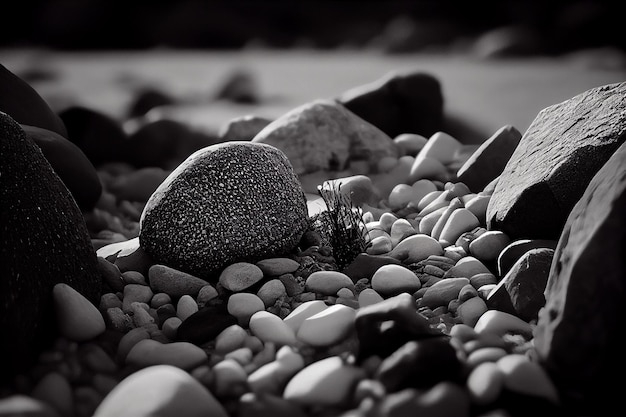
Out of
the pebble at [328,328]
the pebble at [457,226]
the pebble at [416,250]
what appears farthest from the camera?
the pebble at [457,226]

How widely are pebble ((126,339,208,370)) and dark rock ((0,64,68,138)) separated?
2.61 m

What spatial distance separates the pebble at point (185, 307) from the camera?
2.66 m

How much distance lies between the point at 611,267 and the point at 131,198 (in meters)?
3.92

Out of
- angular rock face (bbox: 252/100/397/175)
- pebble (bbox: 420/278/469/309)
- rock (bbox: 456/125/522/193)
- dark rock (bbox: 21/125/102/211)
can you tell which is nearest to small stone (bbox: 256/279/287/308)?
pebble (bbox: 420/278/469/309)

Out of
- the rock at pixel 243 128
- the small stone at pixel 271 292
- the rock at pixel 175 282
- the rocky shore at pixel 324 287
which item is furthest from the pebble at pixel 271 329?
the rock at pixel 243 128

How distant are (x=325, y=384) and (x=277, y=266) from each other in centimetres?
98

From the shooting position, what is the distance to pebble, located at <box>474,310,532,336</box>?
2.34 metres

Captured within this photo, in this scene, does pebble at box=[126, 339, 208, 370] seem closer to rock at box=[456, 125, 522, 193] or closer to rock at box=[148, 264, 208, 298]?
rock at box=[148, 264, 208, 298]

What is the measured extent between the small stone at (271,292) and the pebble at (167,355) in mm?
493

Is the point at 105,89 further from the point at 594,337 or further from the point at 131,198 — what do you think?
the point at 594,337

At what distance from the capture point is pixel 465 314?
2.53 m

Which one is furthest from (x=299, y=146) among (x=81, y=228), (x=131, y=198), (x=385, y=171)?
(x=81, y=228)

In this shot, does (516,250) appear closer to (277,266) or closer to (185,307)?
(277,266)

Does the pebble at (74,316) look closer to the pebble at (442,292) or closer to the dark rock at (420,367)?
the dark rock at (420,367)
